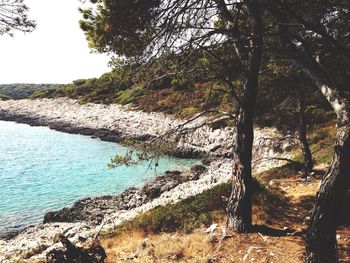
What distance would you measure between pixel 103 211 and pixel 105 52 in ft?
44.2

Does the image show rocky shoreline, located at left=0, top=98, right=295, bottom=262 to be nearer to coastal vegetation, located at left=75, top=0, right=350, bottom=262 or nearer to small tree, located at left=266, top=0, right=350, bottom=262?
coastal vegetation, located at left=75, top=0, right=350, bottom=262

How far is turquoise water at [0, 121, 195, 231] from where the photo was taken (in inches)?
923

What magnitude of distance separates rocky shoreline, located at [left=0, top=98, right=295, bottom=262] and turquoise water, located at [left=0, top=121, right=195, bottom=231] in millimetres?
2022

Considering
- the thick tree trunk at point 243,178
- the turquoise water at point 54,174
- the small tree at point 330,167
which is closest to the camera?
the small tree at point 330,167

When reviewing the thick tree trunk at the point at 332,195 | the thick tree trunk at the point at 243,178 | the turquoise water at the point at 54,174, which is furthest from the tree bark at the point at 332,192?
the turquoise water at the point at 54,174

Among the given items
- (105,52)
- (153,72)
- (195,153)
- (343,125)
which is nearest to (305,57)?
(343,125)

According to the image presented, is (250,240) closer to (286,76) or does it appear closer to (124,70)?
(124,70)

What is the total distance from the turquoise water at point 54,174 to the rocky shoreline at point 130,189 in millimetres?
2022

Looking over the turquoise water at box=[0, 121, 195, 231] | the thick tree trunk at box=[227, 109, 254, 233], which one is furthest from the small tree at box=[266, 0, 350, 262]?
the turquoise water at box=[0, 121, 195, 231]

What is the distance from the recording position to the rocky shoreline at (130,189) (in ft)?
54.2

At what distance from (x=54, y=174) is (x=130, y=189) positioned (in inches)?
405

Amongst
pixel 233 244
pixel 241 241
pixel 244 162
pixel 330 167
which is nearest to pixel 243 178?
pixel 244 162

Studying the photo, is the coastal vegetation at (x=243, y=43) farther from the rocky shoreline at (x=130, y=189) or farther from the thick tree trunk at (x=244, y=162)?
the rocky shoreline at (x=130, y=189)

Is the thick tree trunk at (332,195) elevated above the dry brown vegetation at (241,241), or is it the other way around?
the thick tree trunk at (332,195)
